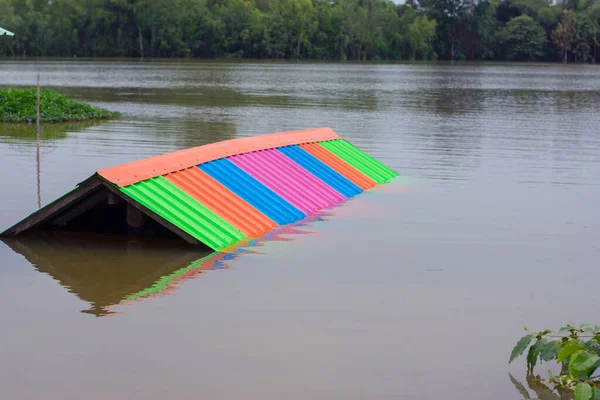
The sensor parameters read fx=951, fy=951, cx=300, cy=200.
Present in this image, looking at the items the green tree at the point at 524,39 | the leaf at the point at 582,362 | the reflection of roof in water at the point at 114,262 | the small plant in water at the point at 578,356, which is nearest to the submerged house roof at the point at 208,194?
the reflection of roof in water at the point at 114,262

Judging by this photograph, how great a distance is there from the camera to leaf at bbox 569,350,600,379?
5.50 meters

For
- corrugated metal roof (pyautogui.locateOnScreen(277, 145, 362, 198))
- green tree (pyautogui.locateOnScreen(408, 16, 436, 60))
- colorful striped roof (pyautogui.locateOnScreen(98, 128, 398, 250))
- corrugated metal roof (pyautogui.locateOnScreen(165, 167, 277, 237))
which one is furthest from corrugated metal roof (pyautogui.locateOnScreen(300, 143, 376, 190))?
green tree (pyautogui.locateOnScreen(408, 16, 436, 60))

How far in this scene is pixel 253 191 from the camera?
12398mm

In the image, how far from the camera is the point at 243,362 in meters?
6.99

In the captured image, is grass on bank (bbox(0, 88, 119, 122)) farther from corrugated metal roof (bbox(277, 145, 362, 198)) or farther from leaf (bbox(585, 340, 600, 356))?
leaf (bbox(585, 340, 600, 356))

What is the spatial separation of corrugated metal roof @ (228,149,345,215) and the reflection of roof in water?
162cm

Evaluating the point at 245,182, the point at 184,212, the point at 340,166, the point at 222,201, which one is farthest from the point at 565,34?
the point at 184,212

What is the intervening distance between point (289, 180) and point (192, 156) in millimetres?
1718

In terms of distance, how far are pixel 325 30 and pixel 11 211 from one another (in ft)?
384

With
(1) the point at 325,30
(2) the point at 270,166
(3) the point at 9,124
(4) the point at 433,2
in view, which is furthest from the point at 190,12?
(2) the point at 270,166

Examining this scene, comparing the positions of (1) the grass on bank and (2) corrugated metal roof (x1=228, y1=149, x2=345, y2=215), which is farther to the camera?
(1) the grass on bank

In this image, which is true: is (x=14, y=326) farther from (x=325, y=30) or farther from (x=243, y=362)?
(x=325, y=30)

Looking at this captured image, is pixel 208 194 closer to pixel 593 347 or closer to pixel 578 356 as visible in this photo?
pixel 593 347

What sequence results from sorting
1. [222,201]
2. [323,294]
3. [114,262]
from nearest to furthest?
1. [323,294]
2. [114,262]
3. [222,201]
